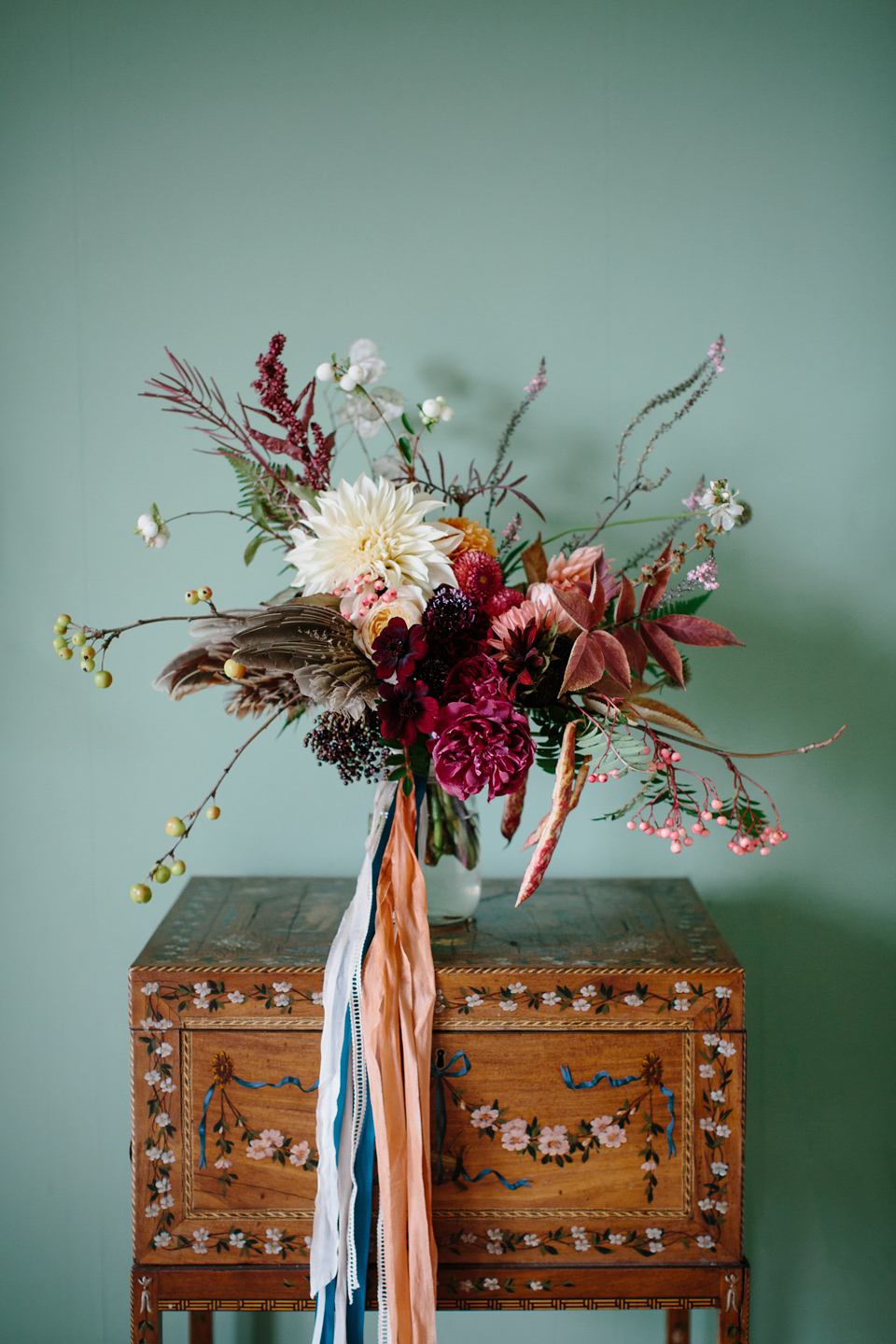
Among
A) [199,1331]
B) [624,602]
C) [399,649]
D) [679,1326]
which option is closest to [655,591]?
[624,602]

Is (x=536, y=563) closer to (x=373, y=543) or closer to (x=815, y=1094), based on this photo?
(x=373, y=543)

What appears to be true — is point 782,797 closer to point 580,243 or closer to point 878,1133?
point 878,1133

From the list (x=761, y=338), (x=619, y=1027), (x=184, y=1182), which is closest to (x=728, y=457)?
(x=761, y=338)

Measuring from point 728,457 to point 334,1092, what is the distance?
961 mm

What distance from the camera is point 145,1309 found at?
994 mm

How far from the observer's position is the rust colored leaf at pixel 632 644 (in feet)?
2.95

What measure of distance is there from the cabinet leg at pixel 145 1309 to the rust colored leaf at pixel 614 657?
2.65 feet

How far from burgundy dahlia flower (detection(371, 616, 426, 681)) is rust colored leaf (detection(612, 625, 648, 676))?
192mm

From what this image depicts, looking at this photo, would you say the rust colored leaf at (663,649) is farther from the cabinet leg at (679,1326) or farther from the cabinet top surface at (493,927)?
the cabinet leg at (679,1326)

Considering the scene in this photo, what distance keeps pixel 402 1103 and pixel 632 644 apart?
Answer: 1.67 ft

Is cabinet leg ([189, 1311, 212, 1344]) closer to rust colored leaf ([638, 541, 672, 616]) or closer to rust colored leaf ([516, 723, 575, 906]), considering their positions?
rust colored leaf ([516, 723, 575, 906])

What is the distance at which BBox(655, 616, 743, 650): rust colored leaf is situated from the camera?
896mm

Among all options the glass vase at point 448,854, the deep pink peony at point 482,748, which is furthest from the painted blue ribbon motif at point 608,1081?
the deep pink peony at point 482,748

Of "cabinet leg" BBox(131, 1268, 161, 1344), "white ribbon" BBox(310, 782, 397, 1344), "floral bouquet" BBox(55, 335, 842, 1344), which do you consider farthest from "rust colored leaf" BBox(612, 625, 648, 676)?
"cabinet leg" BBox(131, 1268, 161, 1344)
